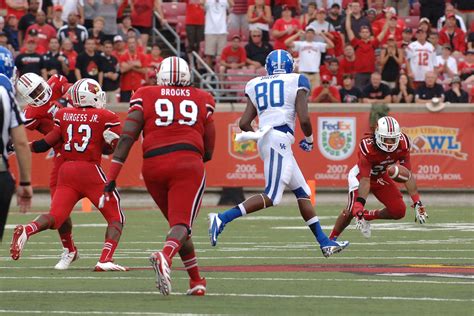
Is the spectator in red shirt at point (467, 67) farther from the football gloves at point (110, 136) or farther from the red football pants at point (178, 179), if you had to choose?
the red football pants at point (178, 179)

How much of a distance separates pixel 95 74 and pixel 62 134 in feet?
34.3

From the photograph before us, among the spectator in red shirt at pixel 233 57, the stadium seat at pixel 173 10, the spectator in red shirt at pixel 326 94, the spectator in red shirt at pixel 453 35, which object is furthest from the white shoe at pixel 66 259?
the stadium seat at pixel 173 10

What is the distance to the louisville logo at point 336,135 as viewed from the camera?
22109mm

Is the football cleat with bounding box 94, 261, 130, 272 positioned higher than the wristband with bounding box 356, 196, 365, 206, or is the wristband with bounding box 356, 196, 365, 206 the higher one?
the football cleat with bounding box 94, 261, 130, 272

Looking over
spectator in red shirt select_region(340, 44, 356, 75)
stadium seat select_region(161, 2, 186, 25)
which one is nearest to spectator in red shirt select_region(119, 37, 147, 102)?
stadium seat select_region(161, 2, 186, 25)

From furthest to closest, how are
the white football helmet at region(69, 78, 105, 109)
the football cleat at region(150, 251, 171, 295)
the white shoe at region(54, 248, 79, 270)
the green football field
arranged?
1. the white football helmet at region(69, 78, 105, 109)
2. the white shoe at region(54, 248, 79, 270)
3. the football cleat at region(150, 251, 171, 295)
4. the green football field

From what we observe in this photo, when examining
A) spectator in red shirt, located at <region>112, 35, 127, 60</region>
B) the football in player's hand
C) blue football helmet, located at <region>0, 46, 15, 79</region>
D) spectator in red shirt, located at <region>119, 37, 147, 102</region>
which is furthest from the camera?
spectator in red shirt, located at <region>112, 35, 127, 60</region>

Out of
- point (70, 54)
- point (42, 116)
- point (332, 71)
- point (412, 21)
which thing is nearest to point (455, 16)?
point (412, 21)

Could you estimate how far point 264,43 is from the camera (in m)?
23.9

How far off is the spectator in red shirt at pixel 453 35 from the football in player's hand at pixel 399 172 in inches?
405

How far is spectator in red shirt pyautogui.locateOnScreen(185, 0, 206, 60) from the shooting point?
24.0m

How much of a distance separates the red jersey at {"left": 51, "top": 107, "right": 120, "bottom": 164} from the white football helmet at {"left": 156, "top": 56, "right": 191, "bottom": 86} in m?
2.28

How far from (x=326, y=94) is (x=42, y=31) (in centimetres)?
491

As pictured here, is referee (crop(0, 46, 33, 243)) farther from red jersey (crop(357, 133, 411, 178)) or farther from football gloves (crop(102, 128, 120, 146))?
red jersey (crop(357, 133, 411, 178))
